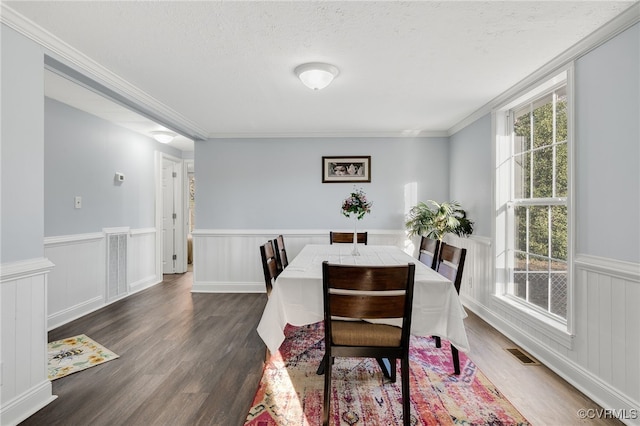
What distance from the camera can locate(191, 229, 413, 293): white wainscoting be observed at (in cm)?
455

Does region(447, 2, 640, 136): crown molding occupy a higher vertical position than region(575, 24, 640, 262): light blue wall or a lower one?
higher

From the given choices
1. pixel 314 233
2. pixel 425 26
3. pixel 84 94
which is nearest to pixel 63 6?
pixel 84 94

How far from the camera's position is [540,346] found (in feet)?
8.21

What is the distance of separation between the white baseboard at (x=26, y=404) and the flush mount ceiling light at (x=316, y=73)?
110 inches

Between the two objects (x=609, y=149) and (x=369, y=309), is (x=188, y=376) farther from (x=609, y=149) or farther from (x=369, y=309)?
(x=609, y=149)

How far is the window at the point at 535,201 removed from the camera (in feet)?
8.16

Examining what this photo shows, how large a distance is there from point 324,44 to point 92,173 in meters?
3.34

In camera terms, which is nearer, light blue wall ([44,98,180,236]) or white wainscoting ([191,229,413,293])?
light blue wall ([44,98,180,236])

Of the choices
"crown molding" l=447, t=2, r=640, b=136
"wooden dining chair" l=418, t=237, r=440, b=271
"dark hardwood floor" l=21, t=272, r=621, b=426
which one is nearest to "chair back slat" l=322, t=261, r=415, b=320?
"dark hardwood floor" l=21, t=272, r=621, b=426

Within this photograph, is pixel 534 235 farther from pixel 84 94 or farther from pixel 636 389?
pixel 84 94

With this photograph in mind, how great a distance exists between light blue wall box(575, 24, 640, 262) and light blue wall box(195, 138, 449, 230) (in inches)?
96.3

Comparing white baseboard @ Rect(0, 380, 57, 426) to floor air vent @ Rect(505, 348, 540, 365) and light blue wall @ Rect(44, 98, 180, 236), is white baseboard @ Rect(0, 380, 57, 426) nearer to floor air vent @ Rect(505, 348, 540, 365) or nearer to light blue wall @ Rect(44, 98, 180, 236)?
light blue wall @ Rect(44, 98, 180, 236)

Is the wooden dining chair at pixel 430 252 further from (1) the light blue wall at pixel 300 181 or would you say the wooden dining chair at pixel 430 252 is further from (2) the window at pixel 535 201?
(1) the light blue wall at pixel 300 181

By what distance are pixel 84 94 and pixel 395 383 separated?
387 centimetres
